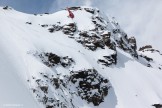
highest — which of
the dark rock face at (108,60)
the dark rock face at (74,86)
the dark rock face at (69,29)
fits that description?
the dark rock face at (69,29)

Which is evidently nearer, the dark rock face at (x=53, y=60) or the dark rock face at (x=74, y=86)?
the dark rock face at (x=74, y=86)

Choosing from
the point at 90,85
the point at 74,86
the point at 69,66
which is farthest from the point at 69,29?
the point at 74,86

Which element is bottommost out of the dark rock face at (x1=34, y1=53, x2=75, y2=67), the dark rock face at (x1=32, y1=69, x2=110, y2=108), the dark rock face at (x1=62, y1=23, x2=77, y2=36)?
the dark rock face at (x1=32, y1=69, x2=110, y2=108)

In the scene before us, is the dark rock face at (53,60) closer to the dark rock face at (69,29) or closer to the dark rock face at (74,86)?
the dark rock face at (74,86)

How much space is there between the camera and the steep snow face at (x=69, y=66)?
54.6m

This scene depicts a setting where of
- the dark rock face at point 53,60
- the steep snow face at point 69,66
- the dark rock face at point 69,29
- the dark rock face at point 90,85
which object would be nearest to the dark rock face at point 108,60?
the steep snow face at point 69,66

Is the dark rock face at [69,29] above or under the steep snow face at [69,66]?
above

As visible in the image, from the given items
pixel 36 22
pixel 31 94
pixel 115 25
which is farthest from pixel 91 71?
pixel 115 25

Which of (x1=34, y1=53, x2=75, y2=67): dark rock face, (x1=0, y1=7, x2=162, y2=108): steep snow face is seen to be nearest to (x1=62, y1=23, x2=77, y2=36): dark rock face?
(x1=0, y1=7, x2=162, y2=108): steep snow face

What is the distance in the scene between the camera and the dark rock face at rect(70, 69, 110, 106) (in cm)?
6450

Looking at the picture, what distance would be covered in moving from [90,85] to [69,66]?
Result: 5.96 metres

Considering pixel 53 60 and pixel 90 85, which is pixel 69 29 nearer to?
pixel 53 60

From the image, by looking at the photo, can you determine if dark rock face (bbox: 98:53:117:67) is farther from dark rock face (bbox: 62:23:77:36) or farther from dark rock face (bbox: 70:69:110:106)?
dark rock face (bbox: 62:23:77:36)

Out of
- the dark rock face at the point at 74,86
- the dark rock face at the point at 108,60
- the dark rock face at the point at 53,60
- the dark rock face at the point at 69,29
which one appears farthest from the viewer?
the dark rock face at the point at 69,29
